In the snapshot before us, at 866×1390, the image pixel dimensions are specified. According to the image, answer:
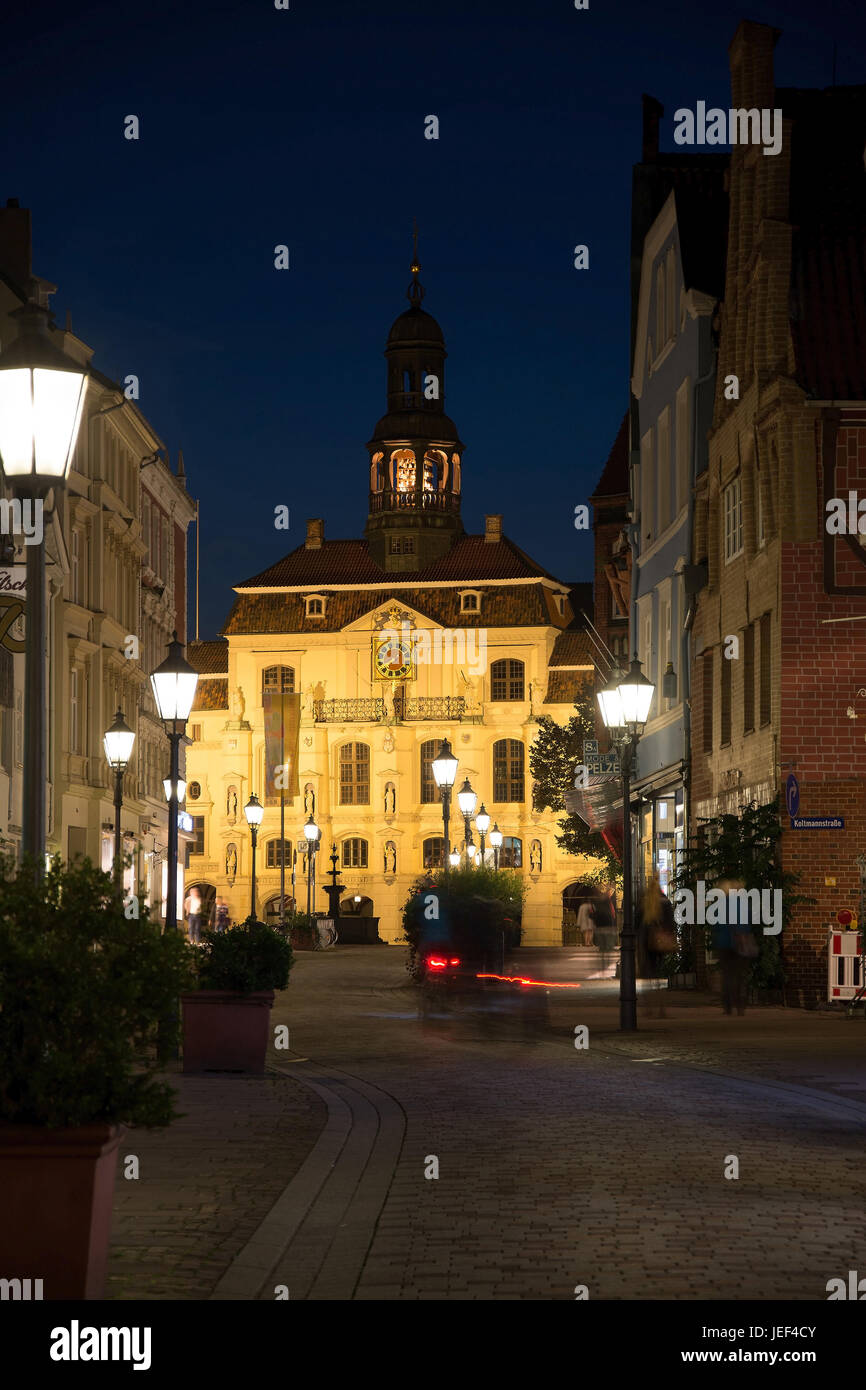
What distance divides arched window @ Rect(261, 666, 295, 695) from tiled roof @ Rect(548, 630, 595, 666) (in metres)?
11.8

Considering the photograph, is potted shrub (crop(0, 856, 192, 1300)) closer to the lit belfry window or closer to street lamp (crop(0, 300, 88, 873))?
street lamp (crop(0, 300, 88, 873))

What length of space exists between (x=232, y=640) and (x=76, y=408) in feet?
283

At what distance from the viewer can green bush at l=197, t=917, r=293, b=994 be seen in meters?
17.6

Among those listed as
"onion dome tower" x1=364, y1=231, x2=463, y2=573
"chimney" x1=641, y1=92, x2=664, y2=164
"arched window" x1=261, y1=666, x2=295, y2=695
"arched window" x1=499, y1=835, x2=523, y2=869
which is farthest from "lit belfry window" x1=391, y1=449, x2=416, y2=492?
"chimney" x1=641, y1=92, x2=664, y2=164

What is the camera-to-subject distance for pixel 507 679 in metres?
93.5

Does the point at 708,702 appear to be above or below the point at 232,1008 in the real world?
above

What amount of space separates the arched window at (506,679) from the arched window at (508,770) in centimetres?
206

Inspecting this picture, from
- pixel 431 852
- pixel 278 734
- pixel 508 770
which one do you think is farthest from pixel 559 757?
pixel 431 852

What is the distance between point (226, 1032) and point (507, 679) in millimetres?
76081

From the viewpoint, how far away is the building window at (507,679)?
93.4 metres

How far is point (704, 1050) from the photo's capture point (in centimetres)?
2006

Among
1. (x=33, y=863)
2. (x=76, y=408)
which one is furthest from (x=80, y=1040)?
(x=76, y=408)

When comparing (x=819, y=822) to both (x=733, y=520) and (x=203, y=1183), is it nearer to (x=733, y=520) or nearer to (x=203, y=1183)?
(x=733, y=520)

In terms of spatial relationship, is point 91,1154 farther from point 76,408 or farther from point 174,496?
point 174,496
